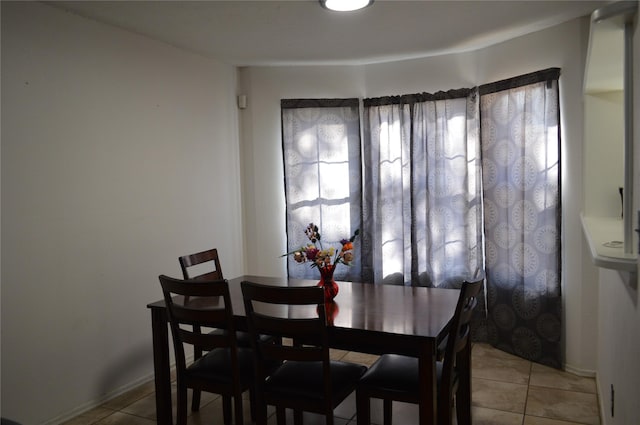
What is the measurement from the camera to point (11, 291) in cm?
266

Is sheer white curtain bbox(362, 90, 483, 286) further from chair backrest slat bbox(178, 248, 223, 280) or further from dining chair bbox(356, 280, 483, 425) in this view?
dining chair bbox(356, 280, 483, 425)

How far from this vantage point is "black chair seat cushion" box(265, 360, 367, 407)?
2.26 metres

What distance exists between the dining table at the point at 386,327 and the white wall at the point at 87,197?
0.68 meters

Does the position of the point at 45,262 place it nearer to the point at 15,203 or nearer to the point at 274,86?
Result: the point at 15,203

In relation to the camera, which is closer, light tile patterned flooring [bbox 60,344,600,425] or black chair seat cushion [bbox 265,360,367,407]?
black chair seat cushion [bbox 265,360,367,407]

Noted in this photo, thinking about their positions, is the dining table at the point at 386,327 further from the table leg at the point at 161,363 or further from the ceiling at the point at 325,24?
the ceiling at the point at 325,24

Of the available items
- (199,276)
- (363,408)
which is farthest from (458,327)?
(199,276)

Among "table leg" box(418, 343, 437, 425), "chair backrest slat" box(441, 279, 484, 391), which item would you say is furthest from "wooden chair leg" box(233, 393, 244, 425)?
Answer: "chair backrest slat" box(441, 279, 484, 391)

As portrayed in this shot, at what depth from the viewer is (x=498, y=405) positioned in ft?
9.84

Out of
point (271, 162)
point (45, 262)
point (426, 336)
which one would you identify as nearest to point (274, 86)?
point (271, 162)

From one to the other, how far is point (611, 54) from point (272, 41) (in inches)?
93.7

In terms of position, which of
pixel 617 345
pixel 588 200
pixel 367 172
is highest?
pixel 367 172

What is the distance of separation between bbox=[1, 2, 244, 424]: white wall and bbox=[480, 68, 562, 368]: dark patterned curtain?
93.2 inches

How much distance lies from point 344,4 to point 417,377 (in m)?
2.12
